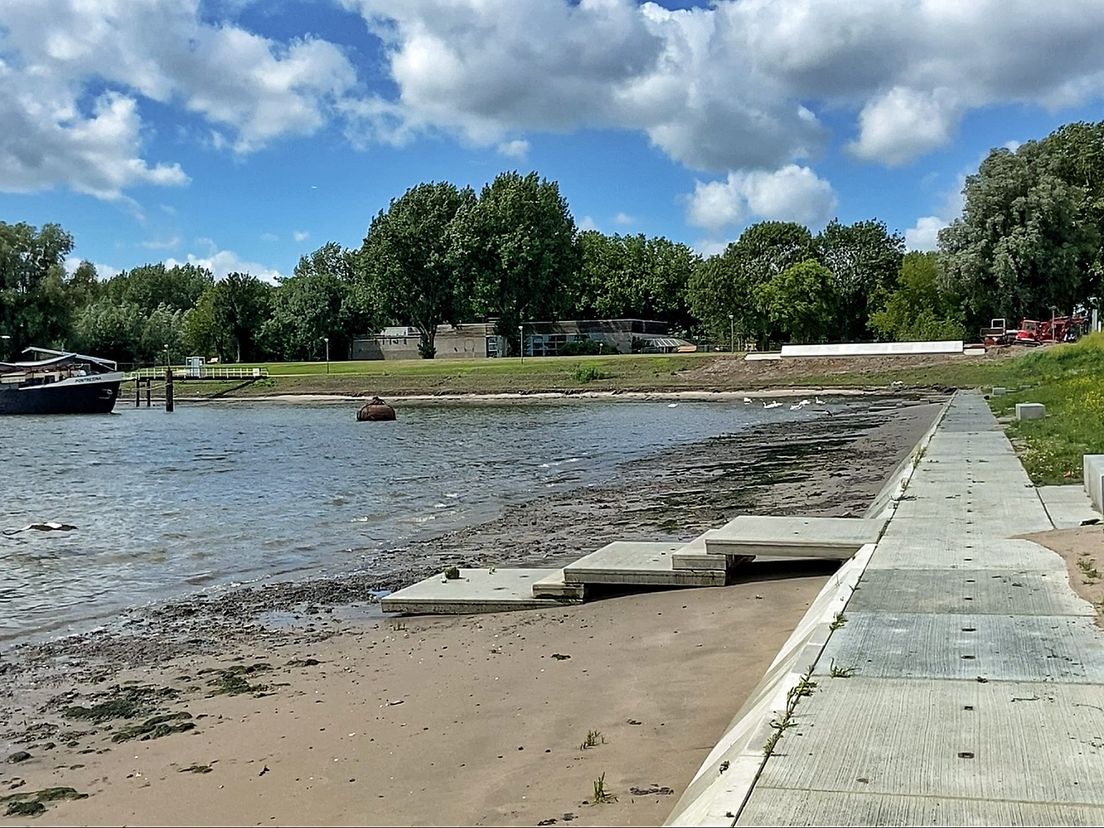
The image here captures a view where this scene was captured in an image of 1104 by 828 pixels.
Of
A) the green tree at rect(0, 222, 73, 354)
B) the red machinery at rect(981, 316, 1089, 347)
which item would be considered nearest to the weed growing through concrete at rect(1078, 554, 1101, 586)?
the red machinery at rect(981, 316, 1089, 347)

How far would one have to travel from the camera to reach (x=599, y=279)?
124312 millimetres

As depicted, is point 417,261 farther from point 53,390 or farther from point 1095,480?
point 1095,480

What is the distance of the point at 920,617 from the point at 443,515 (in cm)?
1314

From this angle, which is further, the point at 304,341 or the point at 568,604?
the point at 304,341

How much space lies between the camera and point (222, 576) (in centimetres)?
1368

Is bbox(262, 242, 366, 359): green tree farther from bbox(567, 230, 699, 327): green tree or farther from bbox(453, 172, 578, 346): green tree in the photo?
bbox(567, 230, 699, 327): green tree

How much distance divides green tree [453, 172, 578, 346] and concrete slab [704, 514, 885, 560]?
9226cm

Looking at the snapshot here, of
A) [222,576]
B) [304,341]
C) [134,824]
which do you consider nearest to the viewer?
[134,824]

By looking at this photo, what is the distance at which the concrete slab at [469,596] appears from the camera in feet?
32.8

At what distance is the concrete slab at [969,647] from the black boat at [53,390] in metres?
74.2

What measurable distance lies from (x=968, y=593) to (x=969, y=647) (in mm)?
1388

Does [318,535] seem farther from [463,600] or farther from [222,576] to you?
[463,600]

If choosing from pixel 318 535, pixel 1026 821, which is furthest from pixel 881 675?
pixel 318 535

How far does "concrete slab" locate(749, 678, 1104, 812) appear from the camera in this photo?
399cm
